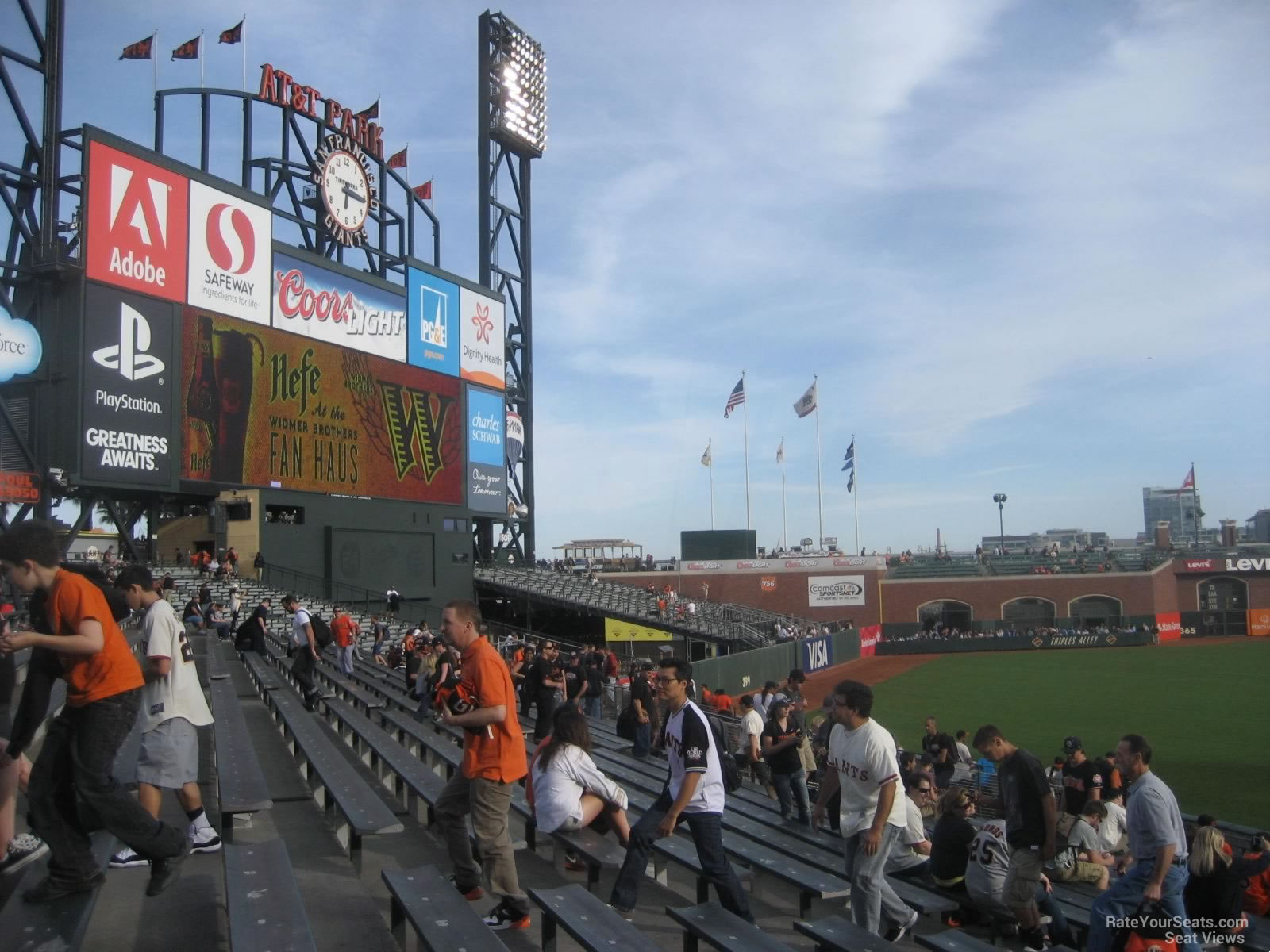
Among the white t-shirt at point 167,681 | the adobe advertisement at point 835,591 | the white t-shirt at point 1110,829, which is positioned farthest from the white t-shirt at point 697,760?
the adobe advertisement at point 835,591

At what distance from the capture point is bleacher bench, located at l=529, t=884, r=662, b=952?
13.7 feet

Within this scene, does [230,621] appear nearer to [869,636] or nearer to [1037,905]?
[1037,905]

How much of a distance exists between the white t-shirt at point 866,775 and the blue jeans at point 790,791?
3.68 m

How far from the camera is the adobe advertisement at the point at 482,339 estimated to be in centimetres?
3922

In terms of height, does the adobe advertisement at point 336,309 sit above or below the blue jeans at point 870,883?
above

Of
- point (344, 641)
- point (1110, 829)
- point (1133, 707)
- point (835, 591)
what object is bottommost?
point (1133, 707)

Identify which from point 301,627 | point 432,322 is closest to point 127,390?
point 432,322

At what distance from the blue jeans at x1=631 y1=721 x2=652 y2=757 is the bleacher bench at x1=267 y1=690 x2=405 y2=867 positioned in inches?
153

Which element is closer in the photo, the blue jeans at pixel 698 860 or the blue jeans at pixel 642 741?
the blue jeans at pixel 698 860

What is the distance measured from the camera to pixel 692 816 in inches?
216

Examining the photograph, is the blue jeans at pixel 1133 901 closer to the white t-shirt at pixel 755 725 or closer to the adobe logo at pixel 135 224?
the white t-shirt at pixel 755 725

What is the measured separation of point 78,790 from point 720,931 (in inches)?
111

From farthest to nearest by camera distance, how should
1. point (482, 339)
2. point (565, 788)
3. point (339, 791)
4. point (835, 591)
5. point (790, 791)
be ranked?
point (835, 591)
point (482, 339)
point (790, 791)
point (339, 791)
point (565, 788)

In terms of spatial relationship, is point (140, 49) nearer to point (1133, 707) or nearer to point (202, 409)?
point (202, 409)
